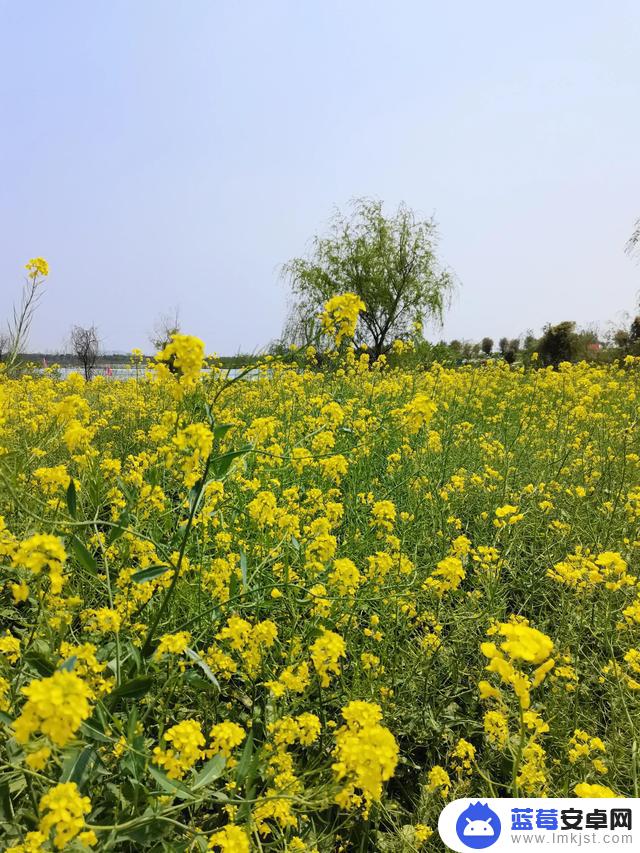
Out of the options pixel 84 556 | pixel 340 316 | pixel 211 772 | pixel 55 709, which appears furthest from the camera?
pixel 340 316

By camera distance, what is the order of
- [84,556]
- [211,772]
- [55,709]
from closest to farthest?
1. [55,709]
2. [211,772]
3. [84,556]

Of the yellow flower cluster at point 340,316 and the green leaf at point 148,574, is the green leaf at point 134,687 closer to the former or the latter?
the green leaf at point 148,574

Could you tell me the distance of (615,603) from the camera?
2.47 m

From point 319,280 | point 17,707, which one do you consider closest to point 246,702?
point 17,707

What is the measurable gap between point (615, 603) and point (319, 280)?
20.7 metres

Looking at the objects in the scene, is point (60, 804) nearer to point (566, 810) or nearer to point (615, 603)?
point (566, 810)
